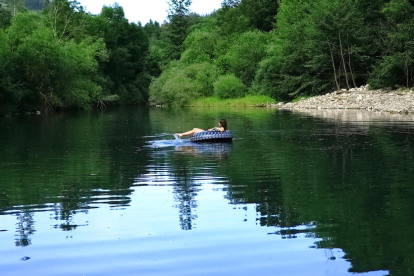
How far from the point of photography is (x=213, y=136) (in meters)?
28.1

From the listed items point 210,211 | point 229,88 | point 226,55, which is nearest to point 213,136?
point 210,211

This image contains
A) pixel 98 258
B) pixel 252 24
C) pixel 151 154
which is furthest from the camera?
pixel 252 24

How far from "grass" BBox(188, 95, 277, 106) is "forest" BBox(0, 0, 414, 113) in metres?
0.90

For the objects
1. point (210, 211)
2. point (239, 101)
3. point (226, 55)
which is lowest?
point (210, 211)

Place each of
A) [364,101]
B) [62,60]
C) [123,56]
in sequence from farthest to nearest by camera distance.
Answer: [123,56]
[62,60]
[364,101]

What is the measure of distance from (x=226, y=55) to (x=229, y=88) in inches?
404

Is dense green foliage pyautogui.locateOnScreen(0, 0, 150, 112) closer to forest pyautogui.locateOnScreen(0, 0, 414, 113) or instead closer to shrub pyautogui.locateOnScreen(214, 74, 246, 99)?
forest pyautogui.locateOnScreen(0, 0, 414, 113)

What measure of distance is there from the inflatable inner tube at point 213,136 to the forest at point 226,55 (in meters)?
33.8

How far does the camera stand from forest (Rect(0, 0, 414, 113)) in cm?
6288

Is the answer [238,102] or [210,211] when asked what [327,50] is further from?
[210,211]

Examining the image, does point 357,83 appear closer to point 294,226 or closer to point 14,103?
point 14,103

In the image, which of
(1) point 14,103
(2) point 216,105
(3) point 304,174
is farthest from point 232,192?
(2) point 216,105

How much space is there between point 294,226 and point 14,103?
5299 centimetres

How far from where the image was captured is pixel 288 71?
76.6 meters
